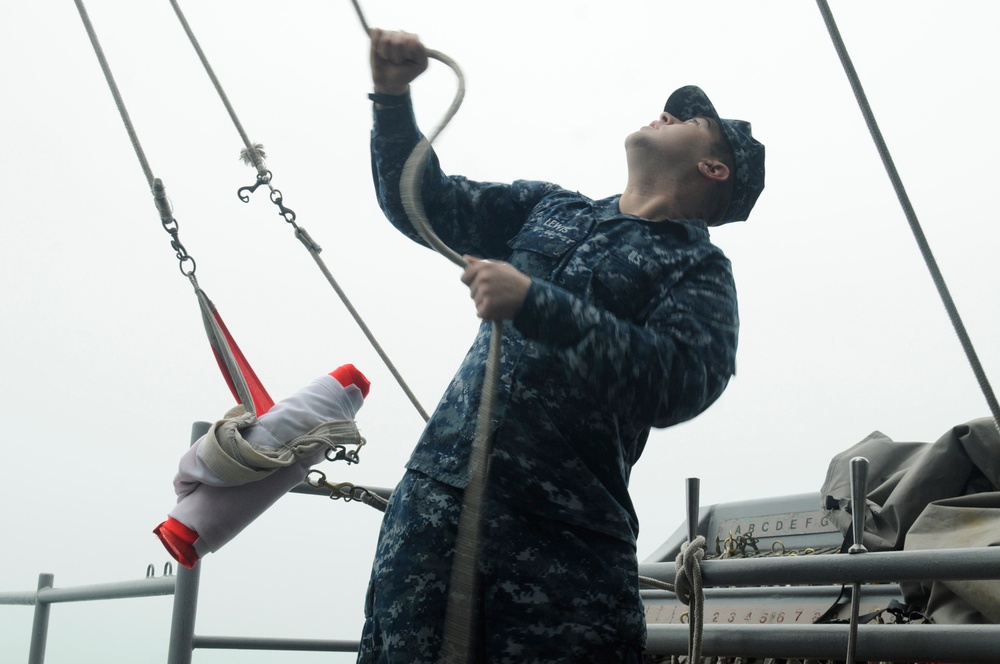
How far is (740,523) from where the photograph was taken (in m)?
3.19

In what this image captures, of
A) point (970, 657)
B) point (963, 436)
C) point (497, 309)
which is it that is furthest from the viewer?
point (963, 436)

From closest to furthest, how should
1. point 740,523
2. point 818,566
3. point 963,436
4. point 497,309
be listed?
point 497,309 < point 818,566 < point 963,436 < point 740,523

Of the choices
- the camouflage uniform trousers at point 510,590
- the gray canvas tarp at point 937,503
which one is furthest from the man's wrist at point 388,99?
the gray canvas tarp at point 937,503

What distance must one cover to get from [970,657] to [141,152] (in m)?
1.31

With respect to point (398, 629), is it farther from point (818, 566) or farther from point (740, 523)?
point (740, 523)

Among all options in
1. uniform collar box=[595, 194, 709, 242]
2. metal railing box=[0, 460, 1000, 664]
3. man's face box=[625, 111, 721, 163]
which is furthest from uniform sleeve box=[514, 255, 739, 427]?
metal railing box=[0, 460, 1000, 664]

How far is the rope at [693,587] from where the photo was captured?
56.1 inches

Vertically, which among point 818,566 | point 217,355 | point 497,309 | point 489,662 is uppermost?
point 217,355

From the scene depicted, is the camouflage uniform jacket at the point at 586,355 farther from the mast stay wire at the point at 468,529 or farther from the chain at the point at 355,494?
the chain at the point at 355,494

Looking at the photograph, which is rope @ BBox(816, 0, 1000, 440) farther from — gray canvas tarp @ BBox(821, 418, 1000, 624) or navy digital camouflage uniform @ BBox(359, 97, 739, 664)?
gray canvas tarp @ BBox(821, 418, 1000, 624)

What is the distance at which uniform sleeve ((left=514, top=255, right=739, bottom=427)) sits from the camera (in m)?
1.08

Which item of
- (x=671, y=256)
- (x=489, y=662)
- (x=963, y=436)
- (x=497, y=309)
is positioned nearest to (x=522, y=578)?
(x=489, y=662)

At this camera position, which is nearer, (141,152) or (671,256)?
(671,256)

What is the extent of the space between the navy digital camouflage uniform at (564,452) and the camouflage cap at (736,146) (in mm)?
203
